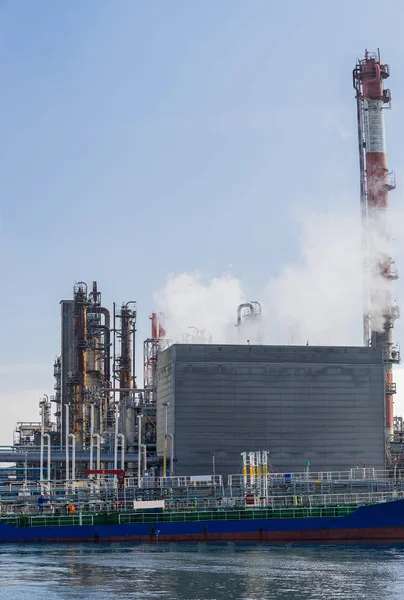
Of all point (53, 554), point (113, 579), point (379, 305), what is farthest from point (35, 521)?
point (379, 305)

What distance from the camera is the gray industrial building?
9250cm

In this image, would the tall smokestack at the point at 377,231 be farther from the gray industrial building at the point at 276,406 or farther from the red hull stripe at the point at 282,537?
the red hull stripe at the point at 282,537

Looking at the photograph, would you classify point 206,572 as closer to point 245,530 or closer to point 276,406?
point 245,530

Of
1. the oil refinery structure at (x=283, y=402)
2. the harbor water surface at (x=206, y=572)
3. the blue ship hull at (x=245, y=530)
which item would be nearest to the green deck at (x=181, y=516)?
the blue ship hull at (x=245, y=530)

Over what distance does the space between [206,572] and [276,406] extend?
48.8 metres

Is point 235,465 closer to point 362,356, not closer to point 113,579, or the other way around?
point 362,356

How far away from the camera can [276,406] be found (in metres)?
94.0

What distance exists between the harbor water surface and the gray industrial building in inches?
1309

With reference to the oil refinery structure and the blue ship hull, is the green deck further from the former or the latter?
the oil refinery structure

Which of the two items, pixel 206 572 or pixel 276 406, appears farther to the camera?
pixel 276 406

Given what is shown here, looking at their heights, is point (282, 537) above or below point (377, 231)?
below

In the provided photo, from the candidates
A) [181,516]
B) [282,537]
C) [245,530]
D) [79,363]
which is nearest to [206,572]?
[245,530]

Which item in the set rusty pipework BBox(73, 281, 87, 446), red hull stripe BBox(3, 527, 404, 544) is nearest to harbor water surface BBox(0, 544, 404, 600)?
red hull stripe BBox(3, 527, 404, 544)

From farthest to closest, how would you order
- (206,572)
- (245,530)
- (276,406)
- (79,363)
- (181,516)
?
(79,363) → (276,406) → (181,516) → (245,530) → (206,572)
